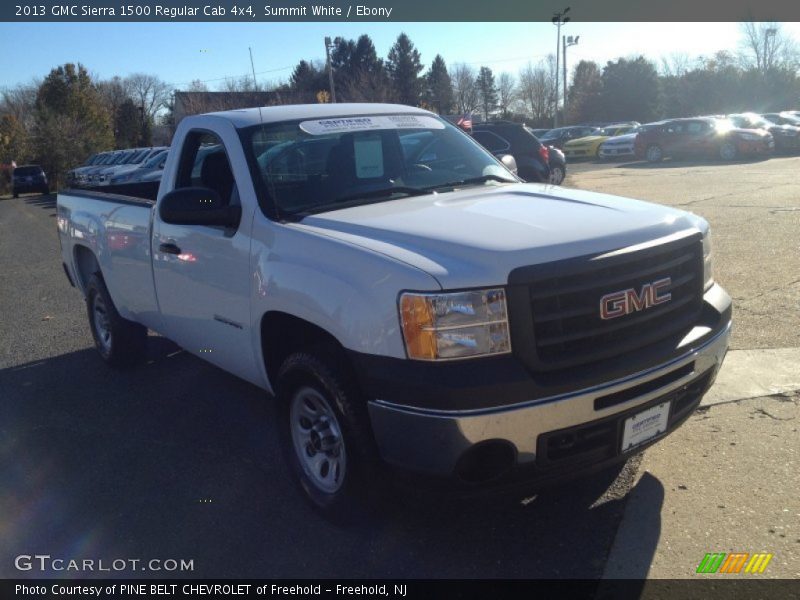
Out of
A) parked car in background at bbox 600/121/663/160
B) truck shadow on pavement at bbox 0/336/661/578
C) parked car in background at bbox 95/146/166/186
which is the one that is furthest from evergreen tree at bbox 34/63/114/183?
truck shadow on pavement at bbox 0/336/661/578

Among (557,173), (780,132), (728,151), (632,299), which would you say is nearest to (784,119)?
(780,132)

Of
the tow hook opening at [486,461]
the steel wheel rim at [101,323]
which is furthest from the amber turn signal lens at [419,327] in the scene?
the steel wheel rim at [101,323]

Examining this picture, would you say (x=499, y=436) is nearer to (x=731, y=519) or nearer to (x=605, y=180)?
(x=731, y=519)

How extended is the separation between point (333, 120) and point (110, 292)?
8.58 ft

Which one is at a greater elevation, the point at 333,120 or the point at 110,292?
the point at 333,120

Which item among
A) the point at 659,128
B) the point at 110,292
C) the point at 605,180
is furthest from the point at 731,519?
the point at 659,128

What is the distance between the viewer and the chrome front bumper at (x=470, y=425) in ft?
9.12

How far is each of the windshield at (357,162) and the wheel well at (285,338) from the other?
0.56 meters

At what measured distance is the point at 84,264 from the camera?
22.4ft

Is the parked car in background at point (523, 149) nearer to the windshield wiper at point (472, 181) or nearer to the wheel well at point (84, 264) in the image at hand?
the wheel well at point (84, 264)

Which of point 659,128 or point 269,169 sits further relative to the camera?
point 659,128

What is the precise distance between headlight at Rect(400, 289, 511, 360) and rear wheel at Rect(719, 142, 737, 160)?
84.5ft

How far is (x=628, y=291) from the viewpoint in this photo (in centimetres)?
311

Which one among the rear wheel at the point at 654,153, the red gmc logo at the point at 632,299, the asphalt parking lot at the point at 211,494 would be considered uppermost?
the red gmc logo at the point at 632,299
